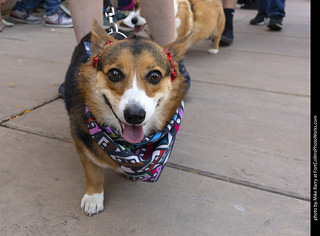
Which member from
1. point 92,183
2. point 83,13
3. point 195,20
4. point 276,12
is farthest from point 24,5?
point 92,183

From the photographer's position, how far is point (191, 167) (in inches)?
115

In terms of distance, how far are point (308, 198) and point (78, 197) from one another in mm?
1663

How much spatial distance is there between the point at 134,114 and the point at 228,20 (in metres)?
5.58

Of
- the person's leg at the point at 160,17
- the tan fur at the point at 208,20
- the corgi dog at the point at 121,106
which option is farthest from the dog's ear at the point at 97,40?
the tan fur at the point at 208,20

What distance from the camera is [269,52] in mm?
6680

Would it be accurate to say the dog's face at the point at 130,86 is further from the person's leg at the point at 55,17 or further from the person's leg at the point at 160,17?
the person's leg at the point at 55,17

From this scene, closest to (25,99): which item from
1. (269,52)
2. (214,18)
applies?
(214,18)

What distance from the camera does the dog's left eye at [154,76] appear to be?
221 cm

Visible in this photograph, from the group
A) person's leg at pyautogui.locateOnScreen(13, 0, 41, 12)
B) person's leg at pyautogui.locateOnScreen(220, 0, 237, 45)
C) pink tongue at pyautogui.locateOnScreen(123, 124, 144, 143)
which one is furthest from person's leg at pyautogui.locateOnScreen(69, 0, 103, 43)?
person's leg at pyautogui.locateOnScreen(13, 0, 41, 12)

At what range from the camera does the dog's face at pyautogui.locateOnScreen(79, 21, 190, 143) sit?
80.4 inches

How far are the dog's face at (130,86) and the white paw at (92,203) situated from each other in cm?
48

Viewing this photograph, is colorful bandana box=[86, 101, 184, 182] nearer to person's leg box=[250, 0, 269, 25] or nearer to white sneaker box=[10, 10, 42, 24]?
white sneaker box=[10, 10, 42, 24]

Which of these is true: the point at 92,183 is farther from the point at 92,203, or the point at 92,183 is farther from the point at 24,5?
the point at 24,5

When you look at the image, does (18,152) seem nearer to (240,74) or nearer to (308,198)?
(308,198)
